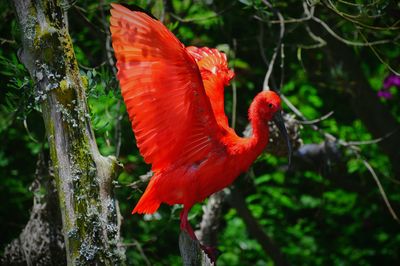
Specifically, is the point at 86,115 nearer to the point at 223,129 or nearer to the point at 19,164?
the point at 223,129

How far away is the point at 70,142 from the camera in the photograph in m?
2.90

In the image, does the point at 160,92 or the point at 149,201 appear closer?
the point at 160,92

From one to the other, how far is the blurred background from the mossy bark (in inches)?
52.6

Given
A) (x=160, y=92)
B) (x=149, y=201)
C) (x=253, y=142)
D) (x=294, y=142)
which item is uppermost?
(x=160, y=92)

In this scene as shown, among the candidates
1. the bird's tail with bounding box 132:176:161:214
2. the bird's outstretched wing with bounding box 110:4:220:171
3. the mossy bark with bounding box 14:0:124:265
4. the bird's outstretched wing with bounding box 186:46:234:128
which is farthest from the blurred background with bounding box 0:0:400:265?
the mossy bark with bounding box 14:0:124:265

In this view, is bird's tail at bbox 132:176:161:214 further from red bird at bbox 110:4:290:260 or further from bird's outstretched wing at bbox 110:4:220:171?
bird's outstretched wing at bbox 110:4:220:171

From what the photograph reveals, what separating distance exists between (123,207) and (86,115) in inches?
93.7

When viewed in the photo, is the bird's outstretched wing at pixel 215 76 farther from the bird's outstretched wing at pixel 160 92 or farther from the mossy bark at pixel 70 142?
the mossy bark at pixel 70 142

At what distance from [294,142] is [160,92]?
162 cm

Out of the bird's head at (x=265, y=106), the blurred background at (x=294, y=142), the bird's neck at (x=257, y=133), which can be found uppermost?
the bird's head at (x=265, y=106)

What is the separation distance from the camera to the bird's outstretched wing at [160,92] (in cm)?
303

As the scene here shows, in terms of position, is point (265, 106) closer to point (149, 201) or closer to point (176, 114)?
point (176, 114)

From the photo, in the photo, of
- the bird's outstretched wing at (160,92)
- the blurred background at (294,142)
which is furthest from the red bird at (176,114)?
the blurred background at (294,142)

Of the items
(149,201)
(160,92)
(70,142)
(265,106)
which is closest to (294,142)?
(265,106)
